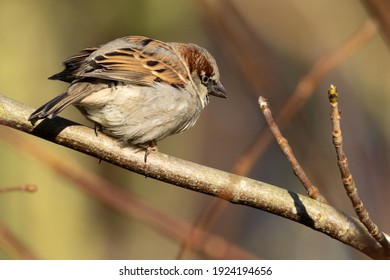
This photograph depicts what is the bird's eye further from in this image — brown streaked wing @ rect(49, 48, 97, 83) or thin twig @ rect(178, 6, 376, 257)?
thin twig @ rect(178, 6, 376, 257)

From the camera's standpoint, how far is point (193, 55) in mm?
3766

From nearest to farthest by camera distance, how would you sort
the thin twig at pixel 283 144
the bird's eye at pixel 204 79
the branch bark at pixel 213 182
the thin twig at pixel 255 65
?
the thin twig at pixel 255 65
the thin twig at pixel 283 144
the branch bark at pixel 213 182
the bird's eye at pixel 204 79

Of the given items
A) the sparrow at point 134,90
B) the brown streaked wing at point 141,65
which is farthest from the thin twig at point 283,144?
the brown streaked wing at point 141,65

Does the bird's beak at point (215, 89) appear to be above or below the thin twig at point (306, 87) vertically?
below

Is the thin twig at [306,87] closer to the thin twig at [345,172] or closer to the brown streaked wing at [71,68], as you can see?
the thin twig at [345,172]

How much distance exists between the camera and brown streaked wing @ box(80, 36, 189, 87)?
3.21 metres

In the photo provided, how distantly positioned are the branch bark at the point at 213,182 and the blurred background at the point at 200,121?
406mm

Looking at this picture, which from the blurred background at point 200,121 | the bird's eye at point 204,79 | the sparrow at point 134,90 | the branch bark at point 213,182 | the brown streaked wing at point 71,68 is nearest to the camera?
the branch bark at point 213,182

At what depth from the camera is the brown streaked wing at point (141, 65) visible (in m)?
3.21

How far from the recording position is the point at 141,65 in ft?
11.3

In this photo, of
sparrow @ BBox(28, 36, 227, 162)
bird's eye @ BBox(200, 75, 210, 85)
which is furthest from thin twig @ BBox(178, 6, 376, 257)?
bird's eye @ BBox(200, 75, 210, 85)

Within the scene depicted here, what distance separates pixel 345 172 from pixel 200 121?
406 centimetres

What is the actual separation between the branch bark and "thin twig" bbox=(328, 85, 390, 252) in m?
0.18
